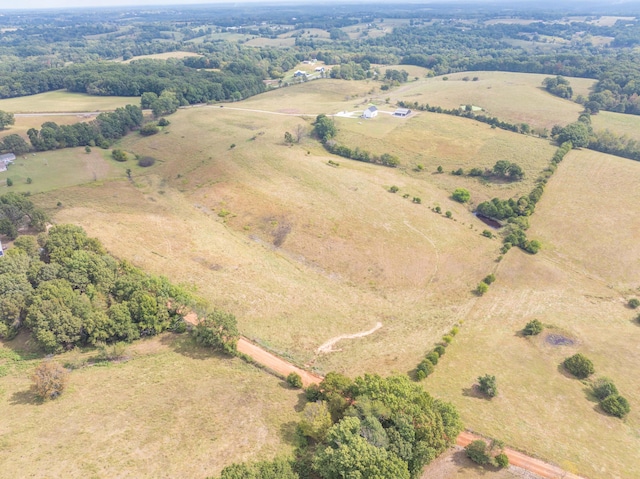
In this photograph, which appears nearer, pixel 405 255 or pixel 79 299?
pixel 79 299

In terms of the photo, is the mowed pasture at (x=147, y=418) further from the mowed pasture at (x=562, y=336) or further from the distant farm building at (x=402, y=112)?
the distant farm building at (x=402, y=112)

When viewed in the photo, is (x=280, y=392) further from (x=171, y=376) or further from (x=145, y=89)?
(x=145, y=89)

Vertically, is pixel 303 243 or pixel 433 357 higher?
pixel 433 357

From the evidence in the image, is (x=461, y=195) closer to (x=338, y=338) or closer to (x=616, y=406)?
(x=338, y=338)

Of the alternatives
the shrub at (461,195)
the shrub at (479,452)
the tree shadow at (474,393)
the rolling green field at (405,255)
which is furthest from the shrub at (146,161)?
the shrub at (479,452)

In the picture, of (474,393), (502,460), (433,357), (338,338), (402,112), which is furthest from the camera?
(402,112)

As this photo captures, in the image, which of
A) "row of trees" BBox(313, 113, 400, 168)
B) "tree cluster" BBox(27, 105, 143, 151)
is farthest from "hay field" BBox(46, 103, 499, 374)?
"tree cluster" BBox(27, 105, 143, 151)

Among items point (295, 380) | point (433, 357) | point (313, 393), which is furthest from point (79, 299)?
point (433, 357)

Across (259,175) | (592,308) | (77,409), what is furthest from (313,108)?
(77,409)
